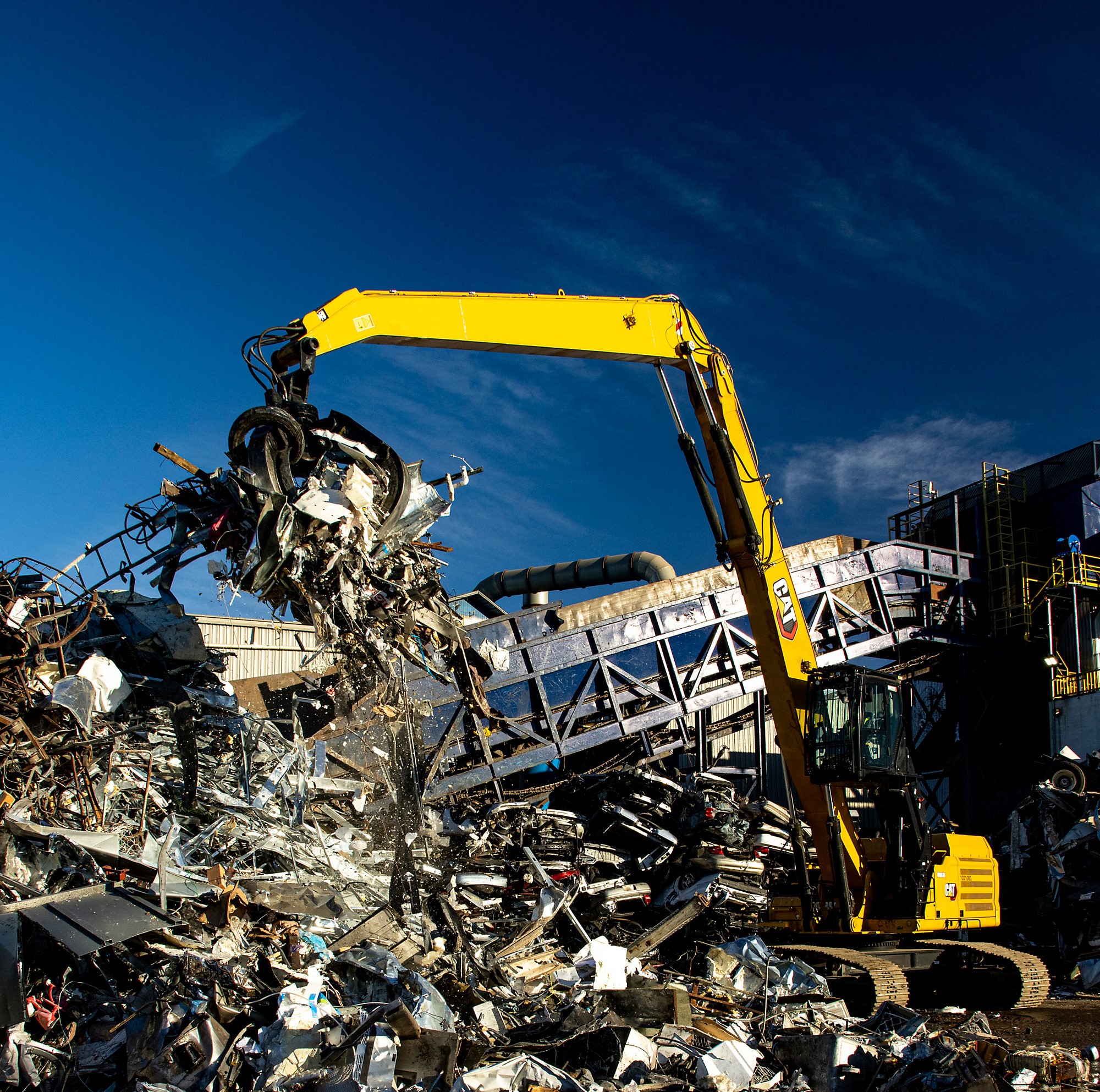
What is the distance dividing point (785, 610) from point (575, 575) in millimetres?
11159

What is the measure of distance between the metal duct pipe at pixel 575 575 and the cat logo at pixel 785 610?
31.9 ft

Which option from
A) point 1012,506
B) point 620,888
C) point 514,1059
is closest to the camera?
point 514,1059

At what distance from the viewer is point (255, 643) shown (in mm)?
22562

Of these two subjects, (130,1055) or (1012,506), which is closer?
(130,1055)

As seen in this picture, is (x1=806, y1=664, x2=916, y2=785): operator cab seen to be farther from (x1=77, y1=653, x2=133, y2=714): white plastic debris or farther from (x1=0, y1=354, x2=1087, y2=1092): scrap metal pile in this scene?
(x1=77, y1=653, x2=133, y2=714): white plastic debris

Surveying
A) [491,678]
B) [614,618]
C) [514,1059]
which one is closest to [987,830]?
[614,618]

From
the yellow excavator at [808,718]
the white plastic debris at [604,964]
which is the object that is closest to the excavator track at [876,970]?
the yellow excavator at [808,718]

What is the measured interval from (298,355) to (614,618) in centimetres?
750

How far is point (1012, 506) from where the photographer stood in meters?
18.2

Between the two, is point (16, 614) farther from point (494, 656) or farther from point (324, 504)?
point (494, 656)

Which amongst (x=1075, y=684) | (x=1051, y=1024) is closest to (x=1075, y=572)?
(x=1075, y=684)

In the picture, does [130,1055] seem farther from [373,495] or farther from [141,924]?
[373,495]

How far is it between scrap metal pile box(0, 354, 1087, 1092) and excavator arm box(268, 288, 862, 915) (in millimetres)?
1389

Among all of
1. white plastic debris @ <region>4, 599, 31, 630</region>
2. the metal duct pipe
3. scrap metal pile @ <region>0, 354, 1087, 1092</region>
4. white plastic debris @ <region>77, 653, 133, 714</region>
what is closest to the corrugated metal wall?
the metal duct pipe
